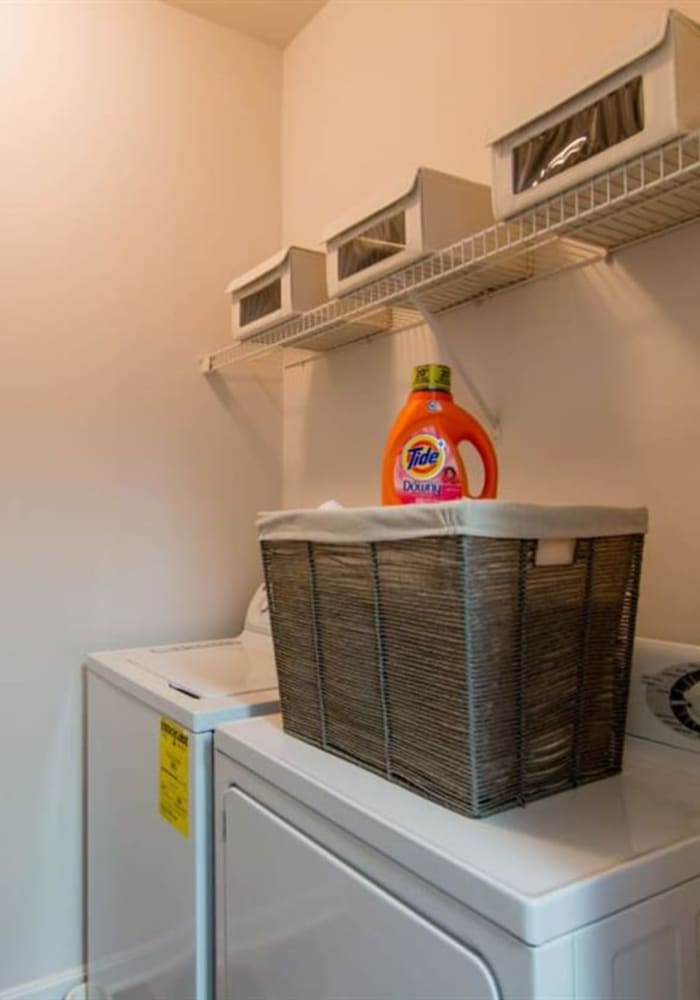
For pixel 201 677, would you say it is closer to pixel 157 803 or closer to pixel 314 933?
pixel 157 803

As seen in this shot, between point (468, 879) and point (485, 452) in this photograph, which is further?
point (485, 452)

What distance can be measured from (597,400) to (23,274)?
4.78 feet

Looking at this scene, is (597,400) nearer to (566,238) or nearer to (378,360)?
(566,238)

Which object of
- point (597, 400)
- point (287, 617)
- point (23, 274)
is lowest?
point (287, 617)

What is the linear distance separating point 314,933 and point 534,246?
1.08m

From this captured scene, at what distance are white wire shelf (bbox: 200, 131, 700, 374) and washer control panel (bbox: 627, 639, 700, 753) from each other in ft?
2.09

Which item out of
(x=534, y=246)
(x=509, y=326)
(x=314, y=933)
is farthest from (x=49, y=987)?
(x=534, y=246)

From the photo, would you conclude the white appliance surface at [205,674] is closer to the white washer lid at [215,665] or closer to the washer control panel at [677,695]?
the white washer lid at [215,665]

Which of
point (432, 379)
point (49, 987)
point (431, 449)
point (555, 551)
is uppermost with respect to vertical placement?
point (432, 379)

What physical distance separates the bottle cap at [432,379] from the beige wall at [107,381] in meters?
1.05

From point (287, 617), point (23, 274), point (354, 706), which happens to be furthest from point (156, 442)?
point (354, 706)

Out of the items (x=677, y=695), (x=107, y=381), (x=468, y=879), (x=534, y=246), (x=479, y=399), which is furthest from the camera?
(x=107, y=381)

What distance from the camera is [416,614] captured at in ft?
2.94

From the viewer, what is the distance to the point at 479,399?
1489 mm
